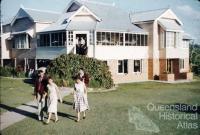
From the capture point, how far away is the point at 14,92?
16.1 metres

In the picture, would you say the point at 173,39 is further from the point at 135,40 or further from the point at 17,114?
the point at 17,114

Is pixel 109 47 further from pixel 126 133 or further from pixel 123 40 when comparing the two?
pixel 126 133

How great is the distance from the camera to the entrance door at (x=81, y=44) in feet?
84.9

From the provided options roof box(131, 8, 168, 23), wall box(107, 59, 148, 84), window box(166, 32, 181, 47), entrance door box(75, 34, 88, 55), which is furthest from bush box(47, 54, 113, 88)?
window box(166, 32, 181, 47)

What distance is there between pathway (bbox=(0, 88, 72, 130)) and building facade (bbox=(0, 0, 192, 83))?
1096cm

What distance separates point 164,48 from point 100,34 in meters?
6.53

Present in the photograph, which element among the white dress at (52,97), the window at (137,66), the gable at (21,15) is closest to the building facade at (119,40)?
the window at (137,66)

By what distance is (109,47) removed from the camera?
87.7ft

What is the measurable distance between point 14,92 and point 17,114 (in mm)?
4322

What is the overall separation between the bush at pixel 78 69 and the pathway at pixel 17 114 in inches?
250

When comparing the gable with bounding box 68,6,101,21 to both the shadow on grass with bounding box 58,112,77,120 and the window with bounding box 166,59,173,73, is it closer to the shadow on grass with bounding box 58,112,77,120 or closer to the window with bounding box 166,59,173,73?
the window with bounding box 166,59,173,73

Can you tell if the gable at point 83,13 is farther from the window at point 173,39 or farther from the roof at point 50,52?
the window at point 173,39

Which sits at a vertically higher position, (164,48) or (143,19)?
(143,19)

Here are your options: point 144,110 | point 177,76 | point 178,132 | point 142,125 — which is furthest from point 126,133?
point 177,76
